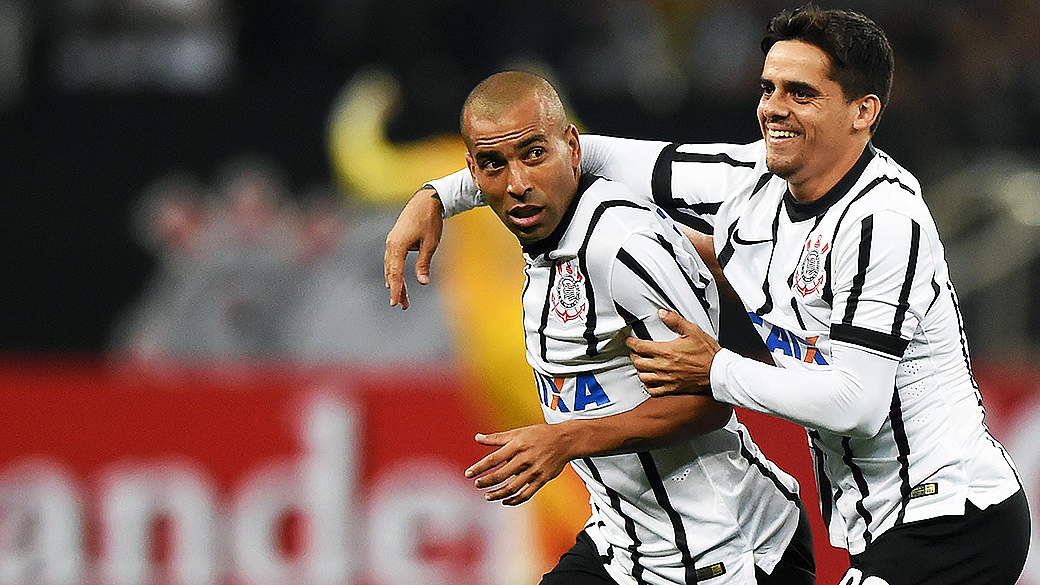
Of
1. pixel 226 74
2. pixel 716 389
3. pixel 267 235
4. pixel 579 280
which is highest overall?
pixel 226 74

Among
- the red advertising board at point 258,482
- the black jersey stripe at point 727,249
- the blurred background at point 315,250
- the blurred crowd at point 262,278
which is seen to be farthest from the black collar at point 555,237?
the blurred crowd at point 262,278

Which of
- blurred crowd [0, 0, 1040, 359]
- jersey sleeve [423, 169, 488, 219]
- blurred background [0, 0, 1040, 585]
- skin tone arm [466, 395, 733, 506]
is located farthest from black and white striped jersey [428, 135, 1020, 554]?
blurred crowd [0, 0, 1040, 359]

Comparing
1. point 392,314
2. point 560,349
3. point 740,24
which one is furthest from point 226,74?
point 560,349

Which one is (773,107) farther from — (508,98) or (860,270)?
(508,98)

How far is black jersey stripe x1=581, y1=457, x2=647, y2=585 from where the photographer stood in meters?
3.35

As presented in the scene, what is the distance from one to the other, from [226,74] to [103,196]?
0.95 meters

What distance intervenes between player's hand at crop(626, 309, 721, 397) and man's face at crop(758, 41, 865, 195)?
40 cm

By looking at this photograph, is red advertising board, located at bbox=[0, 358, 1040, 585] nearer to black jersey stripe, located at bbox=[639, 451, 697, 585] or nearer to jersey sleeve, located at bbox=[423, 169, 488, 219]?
jersey sleeve, located at bbox=[423, 169, 488, 219]

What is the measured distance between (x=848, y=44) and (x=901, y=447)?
34.0 inches

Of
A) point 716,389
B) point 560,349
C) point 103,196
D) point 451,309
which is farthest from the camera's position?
point 103,196

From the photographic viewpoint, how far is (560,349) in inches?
128

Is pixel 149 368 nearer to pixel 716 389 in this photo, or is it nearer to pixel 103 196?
pixel 103 196

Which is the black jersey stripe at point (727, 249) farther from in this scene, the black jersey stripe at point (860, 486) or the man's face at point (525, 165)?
the black jersey stripe at point (860, 486)

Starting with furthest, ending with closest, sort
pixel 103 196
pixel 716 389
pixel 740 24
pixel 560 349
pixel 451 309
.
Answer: pixel 740 24
pixel 103 196
pixel 451 309
pixel 560 349
pixel 716 389
